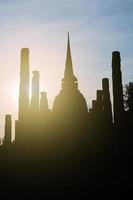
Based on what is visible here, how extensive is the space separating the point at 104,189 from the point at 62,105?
55.1 ft

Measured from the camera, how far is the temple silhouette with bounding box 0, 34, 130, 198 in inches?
515

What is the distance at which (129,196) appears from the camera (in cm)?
1084

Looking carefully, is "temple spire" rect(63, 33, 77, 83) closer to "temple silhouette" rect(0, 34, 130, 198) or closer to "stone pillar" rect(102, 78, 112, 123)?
"temple silhouette" rect(0, 34, 130, 198)

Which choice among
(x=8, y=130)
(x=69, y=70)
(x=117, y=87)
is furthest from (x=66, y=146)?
(x=69, y=70)

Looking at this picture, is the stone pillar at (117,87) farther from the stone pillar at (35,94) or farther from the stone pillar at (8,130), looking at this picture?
the stone pillar at (8,130)

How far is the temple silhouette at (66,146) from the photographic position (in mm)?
13070

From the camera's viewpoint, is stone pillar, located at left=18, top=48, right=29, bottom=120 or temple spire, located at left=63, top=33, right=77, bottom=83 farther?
temple spire, located at left=63, top=33, right=77, bottom=83

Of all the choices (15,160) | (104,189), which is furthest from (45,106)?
(104,189)

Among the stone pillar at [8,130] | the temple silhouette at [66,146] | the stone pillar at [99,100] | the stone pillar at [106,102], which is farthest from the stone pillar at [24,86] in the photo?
the stone pillar at [99,100]

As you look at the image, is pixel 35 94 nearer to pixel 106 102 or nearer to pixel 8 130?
pixel 8 130

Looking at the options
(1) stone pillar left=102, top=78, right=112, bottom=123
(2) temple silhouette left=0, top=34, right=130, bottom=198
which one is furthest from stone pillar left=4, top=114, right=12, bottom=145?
(1) stone pillar left=102, top=78, right=112, bottom=123

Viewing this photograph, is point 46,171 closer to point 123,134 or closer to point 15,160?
point 15,160

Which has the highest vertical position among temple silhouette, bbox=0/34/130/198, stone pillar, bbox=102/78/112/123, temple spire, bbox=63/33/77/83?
temple spire, bbox=63/33/77/83

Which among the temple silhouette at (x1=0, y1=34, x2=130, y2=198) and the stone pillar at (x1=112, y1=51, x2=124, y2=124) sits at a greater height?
the stone pillar at (x1=112, y1=51, x2=124, y2=124)
